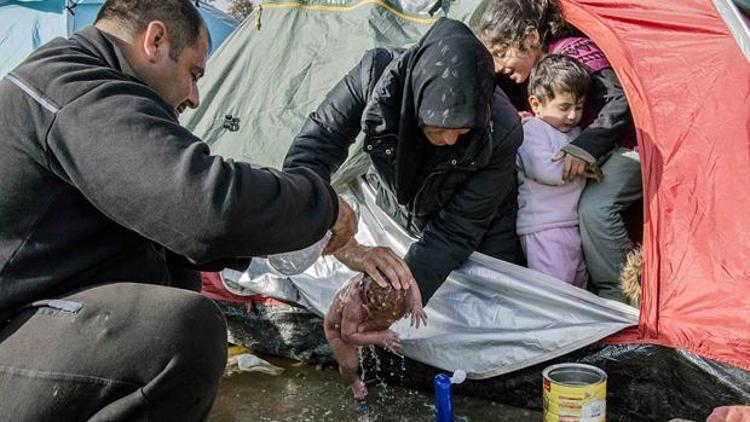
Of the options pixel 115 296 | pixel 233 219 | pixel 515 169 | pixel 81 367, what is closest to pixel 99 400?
pixel 81 367

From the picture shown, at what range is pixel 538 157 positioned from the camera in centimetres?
277

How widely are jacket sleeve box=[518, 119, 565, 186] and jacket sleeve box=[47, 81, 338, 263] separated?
1329 millimetres

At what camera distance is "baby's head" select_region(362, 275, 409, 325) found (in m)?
2.45

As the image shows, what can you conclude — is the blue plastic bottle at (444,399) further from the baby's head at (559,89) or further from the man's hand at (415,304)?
the baby's head at (559,89)

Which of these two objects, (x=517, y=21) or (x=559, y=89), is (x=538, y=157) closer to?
(x=559, y=89)

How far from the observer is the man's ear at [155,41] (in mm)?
1842

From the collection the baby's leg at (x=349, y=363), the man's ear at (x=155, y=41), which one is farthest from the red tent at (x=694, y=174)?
the man's ear at (x=155, y=41)

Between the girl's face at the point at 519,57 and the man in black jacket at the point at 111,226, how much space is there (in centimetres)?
137

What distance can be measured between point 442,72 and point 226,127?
1.27 m

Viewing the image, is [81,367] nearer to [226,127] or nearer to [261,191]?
[261,191]

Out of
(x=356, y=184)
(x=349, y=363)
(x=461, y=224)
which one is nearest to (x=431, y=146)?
(x=461, y=224)

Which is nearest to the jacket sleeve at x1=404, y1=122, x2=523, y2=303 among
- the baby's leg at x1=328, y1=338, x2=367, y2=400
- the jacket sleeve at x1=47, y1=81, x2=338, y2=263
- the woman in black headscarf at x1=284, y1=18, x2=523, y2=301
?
the woman in black headscarf at x1=284, y1=18, x2=523, y2=301

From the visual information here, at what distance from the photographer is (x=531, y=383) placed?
2619 millimetres

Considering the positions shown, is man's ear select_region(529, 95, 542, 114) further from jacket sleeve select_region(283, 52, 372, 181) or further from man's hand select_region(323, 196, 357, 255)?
man's hand select_region(323, 196, 357, 255)
